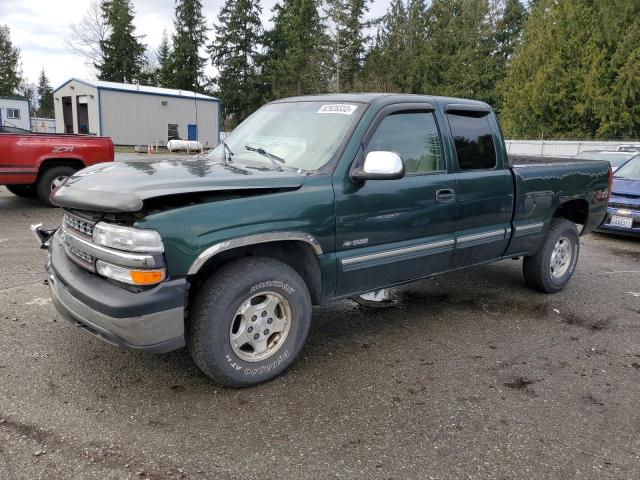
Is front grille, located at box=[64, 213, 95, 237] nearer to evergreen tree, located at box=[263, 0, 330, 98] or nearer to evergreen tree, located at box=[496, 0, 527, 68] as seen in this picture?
evergreen tree, located at box=[263, 0, 330, 98]

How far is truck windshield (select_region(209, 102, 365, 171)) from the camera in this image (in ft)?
12.5

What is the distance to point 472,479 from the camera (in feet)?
8.50

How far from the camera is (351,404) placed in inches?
128

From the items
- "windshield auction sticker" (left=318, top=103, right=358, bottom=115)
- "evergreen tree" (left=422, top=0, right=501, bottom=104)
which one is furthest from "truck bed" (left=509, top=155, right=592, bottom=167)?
"evergreen tree" (left=422, top=0, right=501, bottom=104)

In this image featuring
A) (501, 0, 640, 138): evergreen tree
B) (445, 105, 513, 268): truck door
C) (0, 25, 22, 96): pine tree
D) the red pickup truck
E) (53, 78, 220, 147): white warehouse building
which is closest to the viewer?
(445, 105, 513, 268): truck door

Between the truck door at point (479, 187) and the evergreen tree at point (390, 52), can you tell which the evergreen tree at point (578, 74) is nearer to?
the evergreen tree at point (390, 52)

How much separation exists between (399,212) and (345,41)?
4506 centimetres

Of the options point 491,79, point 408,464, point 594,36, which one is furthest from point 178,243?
point 491,79

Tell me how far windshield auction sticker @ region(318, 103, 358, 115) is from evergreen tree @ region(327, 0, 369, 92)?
41.5 metres

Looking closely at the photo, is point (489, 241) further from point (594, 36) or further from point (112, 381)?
point (594, 36)

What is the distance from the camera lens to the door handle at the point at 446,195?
4191 millimetres

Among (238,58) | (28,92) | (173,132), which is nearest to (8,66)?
(28,92)

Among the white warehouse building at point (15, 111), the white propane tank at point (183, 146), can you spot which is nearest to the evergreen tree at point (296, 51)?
the white propane tank at point (183, 146)

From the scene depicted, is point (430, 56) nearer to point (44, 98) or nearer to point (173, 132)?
point (173, 132)
